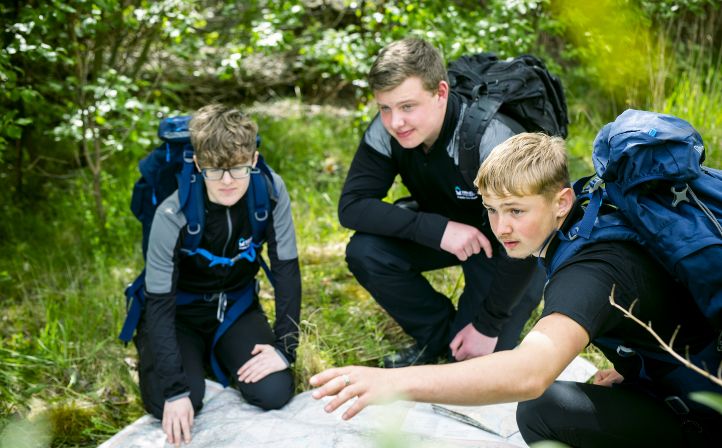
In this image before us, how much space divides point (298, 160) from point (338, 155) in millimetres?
379

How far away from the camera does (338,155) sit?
6320 millimetres

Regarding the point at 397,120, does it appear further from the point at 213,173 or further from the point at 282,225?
the point at 213,173

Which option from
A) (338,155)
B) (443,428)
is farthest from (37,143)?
(443,428)

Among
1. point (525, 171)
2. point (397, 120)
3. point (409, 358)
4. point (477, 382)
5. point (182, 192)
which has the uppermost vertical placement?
point (525, 171)

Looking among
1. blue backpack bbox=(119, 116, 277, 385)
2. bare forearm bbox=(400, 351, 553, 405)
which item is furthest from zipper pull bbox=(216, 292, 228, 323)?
bare forearm bbox=(400, 351, 553, 405)

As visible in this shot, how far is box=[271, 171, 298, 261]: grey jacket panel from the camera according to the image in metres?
3.44

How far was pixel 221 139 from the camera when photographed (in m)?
3.08

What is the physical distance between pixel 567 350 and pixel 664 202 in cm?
53

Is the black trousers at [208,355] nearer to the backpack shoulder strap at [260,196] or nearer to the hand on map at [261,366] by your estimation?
the hand on map at [261,366]

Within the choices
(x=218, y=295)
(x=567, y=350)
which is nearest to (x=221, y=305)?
(x=218, y=295)

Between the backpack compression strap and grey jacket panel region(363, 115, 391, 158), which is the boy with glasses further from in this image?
the backpack compression strap

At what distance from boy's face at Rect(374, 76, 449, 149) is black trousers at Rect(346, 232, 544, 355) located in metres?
0.62

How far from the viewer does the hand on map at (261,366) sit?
332 cm

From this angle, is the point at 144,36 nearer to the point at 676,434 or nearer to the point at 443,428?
the point at 443,428
